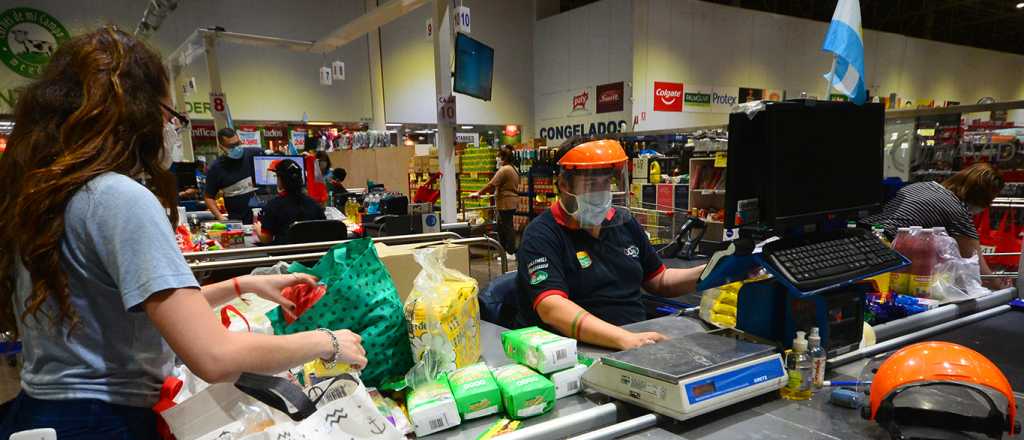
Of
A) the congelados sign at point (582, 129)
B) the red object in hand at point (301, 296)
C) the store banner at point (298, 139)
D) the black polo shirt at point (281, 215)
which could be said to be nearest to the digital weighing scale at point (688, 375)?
the red object in hand at point (301, 296)

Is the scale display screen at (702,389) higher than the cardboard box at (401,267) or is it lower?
lower

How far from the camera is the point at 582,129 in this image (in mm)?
12188

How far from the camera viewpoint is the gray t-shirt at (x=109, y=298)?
925 millimetres

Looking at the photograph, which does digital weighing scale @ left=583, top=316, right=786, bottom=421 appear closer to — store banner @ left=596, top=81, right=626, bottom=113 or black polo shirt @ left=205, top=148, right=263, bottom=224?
black polo shirt @ left=205, top=148, right=263, bottom=224

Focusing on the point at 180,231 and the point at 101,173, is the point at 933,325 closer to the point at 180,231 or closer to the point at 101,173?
the point at 101,173

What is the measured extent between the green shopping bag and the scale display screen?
2.35ft

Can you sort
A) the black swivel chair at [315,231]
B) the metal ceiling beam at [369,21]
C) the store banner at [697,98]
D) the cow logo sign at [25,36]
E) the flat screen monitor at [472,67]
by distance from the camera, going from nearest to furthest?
1. the black swivel chair at [315,231]
2. the flat screen monitor at [472,67]
3. the metal ceiling beam at [369,21]
4. the cow logo sign at [25,36]
5. the store banner at [697,98]

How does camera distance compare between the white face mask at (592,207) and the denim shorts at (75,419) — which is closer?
the denim shorts at (75,419)

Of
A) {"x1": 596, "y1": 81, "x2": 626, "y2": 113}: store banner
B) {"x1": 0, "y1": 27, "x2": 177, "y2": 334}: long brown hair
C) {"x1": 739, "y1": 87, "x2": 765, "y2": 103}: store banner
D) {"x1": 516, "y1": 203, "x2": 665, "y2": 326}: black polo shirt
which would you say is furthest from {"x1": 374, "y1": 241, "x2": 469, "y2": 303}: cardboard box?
{"x1": 739, "y1": 87, "x2": 765, "y2": 103}: store banner

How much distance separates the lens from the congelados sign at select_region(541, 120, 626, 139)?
11.3 m

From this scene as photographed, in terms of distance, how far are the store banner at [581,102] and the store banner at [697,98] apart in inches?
85.3

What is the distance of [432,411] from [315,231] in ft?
9.69

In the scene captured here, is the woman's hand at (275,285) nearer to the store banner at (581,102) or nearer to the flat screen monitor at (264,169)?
the flat screen monitor at (264,169)

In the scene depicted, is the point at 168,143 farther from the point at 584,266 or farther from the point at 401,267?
the point at 584,266
